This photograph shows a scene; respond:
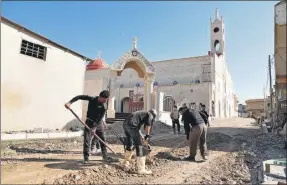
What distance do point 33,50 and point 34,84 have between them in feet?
5.12

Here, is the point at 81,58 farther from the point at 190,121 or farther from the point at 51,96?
the point at 190,121

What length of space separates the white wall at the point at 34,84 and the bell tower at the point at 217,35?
3189 cm

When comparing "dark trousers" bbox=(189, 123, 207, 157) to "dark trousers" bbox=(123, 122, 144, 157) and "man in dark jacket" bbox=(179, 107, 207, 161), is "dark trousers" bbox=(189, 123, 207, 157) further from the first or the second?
"dark trousers" bbox=(123, 122, 144, 157)

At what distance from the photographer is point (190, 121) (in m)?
6.91

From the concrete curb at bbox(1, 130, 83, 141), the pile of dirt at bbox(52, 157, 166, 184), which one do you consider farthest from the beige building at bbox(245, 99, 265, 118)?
the pile of dirt at bbox(52, 157, 166, 184)

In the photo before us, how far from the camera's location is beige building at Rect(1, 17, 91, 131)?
1008cm

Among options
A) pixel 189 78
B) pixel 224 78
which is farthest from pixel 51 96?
pixel 224 78

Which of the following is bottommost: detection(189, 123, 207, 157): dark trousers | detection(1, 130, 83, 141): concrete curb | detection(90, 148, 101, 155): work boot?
detection(90, 148, 101, 155): work boot

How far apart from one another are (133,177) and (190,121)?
2615 mm

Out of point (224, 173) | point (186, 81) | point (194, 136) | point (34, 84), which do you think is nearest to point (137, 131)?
point (194, 136)

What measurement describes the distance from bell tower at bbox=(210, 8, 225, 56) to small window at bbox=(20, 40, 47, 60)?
33431mm

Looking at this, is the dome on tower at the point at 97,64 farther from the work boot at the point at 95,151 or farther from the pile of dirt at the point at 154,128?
the work boot at the point at 95,151

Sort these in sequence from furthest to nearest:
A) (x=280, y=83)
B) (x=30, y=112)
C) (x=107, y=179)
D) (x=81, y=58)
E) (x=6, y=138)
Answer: (x=81, y=58) < (x=30, y=112) < (x=6, y=138) < (x=107, y=179) < (x=280, y=83)

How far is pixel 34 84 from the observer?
11109 millimetres
